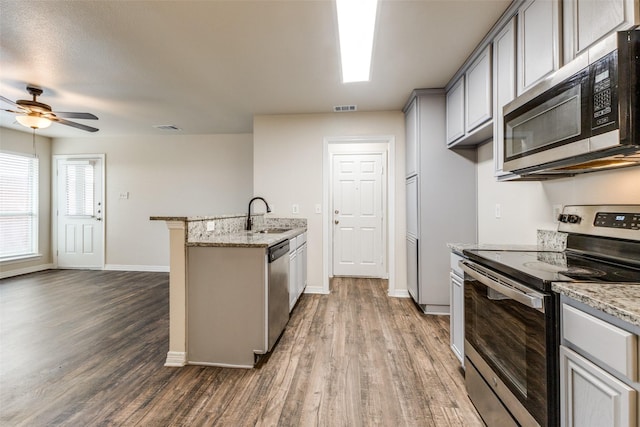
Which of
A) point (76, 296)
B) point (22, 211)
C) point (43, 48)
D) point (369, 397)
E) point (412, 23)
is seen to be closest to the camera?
point (369, 397)

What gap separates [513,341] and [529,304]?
0.29m

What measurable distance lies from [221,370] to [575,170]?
2570mm

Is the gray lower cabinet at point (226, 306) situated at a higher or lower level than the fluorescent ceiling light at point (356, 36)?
lower

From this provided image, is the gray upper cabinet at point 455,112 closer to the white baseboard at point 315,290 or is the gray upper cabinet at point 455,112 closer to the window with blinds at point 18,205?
the white baseboard at point 315,290

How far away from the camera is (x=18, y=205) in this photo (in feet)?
→ 16.0

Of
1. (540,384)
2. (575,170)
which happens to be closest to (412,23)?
(575,170)

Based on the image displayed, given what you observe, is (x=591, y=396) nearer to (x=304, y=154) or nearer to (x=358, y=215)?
(x=304, y=154)

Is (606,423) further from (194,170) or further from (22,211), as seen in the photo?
(22,211)

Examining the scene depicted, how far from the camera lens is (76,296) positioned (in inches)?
146

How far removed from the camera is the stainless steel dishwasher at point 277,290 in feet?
7.17

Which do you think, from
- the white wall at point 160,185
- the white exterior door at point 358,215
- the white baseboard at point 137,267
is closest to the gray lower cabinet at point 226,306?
the white exterior door at point 358,215

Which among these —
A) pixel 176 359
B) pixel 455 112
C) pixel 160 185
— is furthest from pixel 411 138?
pixel 160 185

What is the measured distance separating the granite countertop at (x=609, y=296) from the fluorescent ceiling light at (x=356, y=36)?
1908 millimetres

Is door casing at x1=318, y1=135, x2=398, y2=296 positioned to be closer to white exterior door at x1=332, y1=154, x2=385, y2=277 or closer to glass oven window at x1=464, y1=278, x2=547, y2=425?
white exterior door at x1=332, y1=154, x2=385, y2=277
